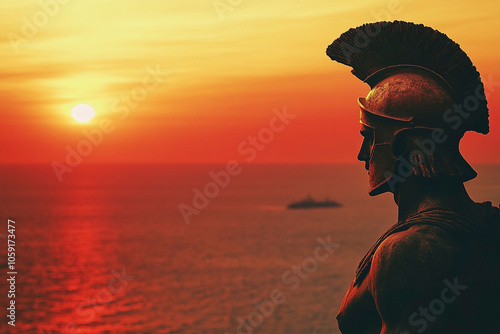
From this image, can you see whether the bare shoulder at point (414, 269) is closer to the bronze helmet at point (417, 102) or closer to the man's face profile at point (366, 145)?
the bronze helmet at point (417, 102)

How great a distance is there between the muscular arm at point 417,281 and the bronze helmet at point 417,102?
1.65ft

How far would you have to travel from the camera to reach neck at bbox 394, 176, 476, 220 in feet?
17.9

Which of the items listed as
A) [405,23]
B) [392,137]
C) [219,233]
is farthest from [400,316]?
[219,233]

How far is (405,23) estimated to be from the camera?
5535 millimetres

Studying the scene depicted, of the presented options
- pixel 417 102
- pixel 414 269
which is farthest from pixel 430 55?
pixel 414 269

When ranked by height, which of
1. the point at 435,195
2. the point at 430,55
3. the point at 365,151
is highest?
the point at 430,55

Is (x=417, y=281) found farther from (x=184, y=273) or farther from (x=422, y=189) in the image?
(x=184, y=273)

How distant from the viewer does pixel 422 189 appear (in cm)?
554

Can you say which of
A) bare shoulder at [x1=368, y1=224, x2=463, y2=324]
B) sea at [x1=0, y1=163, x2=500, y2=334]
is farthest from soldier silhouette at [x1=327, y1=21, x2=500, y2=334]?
sea at [x1=0, y1=163, x2=500, y2=334]

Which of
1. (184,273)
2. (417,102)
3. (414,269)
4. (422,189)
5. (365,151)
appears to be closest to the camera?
(414,269)

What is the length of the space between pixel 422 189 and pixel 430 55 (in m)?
0.94

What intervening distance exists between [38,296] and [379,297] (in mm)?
91247

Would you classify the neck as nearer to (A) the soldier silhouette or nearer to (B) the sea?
(A) the soldier silhouette

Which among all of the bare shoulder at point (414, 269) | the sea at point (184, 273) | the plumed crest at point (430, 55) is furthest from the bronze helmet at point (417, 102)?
the sea at point (184, 273)
